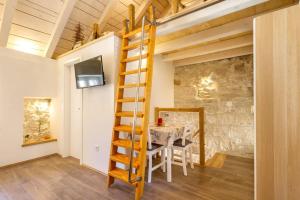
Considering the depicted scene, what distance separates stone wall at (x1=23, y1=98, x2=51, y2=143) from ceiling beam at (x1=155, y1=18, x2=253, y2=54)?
3014 millimetres

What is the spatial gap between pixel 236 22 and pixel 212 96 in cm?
200

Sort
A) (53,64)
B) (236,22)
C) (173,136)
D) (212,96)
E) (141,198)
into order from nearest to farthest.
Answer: (141,198) → (236,22) → (173,136) → (53,64) → (212,96)

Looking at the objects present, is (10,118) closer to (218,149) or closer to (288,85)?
(288,85)

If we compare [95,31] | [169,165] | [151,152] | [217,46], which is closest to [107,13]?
[95,31]

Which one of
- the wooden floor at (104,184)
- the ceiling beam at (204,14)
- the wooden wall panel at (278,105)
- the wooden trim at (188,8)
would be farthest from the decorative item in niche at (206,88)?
the wooden wall panel at (278,105)

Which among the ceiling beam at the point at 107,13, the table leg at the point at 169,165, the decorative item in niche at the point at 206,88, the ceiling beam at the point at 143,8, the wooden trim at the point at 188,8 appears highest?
the ceiling beam at the point at 143,8

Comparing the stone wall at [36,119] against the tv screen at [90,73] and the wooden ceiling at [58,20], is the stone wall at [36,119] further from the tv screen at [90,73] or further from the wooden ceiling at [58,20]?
the tv screen at [90,73]

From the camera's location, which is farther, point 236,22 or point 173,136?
point 173,136

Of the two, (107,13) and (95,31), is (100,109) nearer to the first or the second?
(95,31)

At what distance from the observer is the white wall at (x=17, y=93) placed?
307 centimetres

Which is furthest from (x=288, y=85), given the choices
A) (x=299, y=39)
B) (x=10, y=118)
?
(x=10, y=118)

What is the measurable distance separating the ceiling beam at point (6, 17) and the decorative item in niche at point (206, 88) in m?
4.01

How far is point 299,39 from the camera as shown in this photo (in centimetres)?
102

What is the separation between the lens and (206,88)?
424 cm
